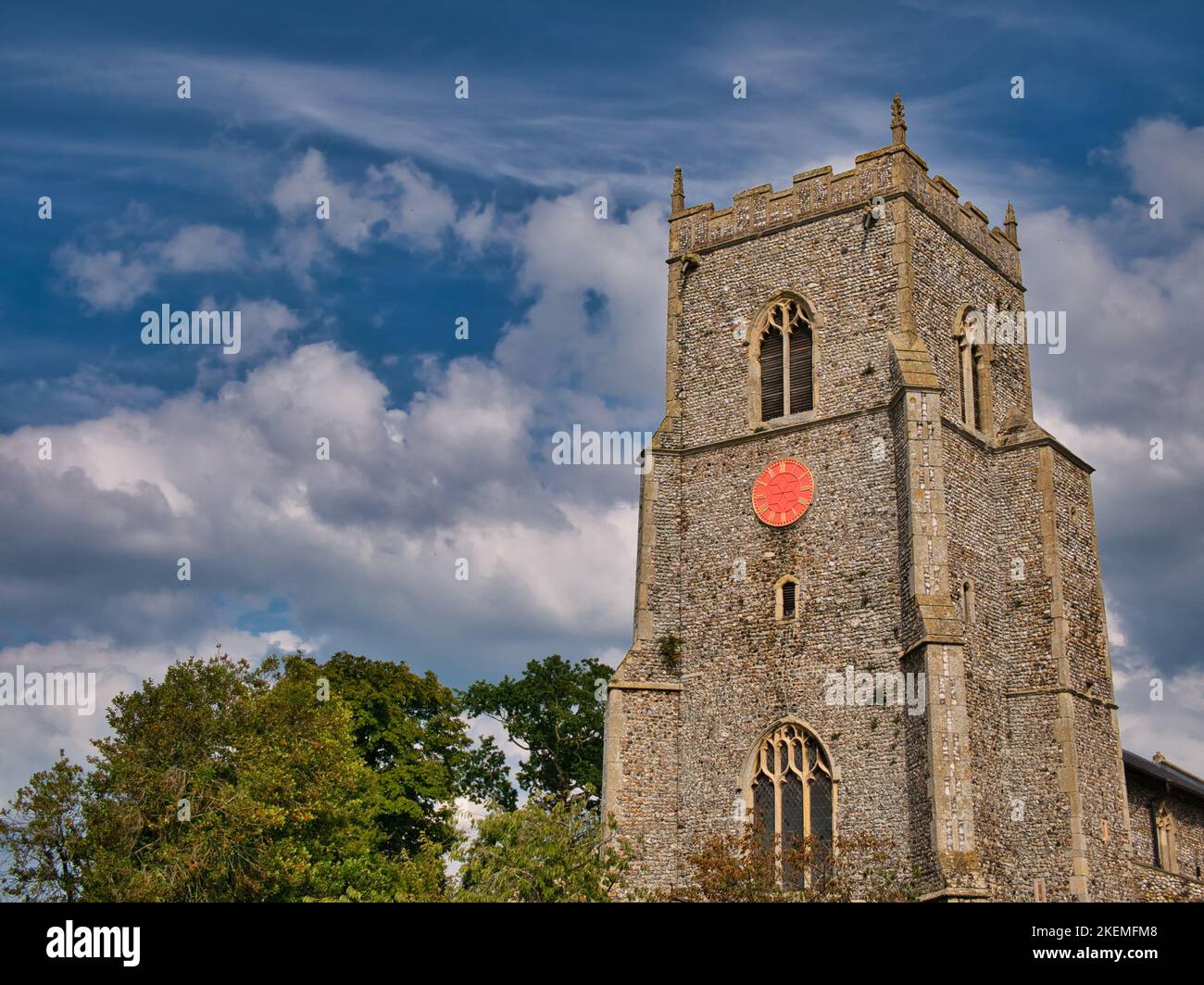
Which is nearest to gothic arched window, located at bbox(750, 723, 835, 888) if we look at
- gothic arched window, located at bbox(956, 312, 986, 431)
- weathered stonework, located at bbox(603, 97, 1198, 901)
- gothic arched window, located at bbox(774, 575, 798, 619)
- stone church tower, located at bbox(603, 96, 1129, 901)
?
stone church tower, located at bbox(603, 96, 1129, 901)

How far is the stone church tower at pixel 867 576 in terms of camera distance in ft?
101

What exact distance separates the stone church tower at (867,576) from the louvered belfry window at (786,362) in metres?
0.06

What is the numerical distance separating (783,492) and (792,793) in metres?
7.24

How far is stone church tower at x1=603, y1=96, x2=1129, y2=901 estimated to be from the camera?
101ft

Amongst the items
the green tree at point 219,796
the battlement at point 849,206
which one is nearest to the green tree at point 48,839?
the green tree at point 219,796

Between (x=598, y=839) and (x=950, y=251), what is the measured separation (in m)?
17.5

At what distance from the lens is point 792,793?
1262 inches

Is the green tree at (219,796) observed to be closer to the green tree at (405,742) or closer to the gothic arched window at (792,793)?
the green tree at (405,742)

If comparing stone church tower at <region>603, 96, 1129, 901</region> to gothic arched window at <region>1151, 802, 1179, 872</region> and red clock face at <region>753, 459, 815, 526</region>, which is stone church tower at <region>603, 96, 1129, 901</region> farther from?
gothic arched window at <region>1151, 802, 1179, 872</region>

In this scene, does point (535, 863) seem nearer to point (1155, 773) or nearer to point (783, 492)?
point (783, 492)
